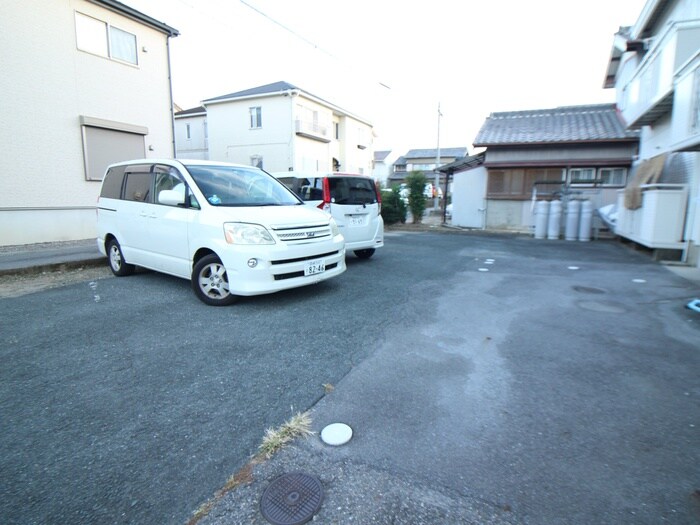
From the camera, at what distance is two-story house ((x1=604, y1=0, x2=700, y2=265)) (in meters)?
6.54

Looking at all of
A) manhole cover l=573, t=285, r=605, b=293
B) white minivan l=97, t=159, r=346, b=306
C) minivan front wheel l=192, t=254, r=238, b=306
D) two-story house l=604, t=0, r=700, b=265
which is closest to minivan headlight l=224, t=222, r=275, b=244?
white minivan l=97, t=159, r=346, b=306

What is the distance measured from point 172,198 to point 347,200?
2948mm

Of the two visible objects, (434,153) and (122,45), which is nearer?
(122,45)

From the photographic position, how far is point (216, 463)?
1899mm

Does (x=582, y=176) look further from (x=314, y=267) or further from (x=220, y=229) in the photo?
(x=220, y=229)

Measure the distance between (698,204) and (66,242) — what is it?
1418 cm

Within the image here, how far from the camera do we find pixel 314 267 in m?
4.54

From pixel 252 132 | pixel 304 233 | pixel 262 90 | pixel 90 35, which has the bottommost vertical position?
pixel 304 233

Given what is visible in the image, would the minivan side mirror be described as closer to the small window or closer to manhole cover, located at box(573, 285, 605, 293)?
manhole cover, located at box(573, 285, 605, 293)

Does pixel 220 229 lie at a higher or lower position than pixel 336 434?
higher

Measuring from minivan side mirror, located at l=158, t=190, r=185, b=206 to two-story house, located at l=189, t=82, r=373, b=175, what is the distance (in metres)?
17.2

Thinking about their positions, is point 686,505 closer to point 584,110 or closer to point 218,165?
point 218,165

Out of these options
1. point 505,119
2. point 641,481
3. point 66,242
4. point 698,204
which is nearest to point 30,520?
point 641,481

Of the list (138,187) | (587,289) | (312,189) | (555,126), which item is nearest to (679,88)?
(587,289)
